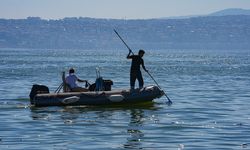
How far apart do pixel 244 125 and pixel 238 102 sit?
8.06 meters

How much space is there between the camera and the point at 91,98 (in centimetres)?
2450

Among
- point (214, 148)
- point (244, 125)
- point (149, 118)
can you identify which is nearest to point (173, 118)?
point (149, 118)

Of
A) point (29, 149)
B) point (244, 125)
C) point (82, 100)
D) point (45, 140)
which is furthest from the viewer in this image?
point (82, 100)

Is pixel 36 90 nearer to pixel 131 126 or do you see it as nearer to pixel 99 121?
pixel 99 121

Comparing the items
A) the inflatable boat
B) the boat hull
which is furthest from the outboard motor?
the boat hull

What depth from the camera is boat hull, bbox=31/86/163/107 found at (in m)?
24.3

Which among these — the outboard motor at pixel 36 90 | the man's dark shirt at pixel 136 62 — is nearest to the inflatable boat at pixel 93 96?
the outboard motor at pixel 36 90

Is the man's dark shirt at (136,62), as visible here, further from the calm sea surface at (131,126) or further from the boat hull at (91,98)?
the calm sea surface at (131,126)

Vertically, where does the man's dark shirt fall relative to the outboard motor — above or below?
above

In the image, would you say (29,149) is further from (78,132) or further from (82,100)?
(82,100)

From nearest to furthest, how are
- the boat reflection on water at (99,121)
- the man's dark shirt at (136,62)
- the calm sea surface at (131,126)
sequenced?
the calm sea surface at (131,126) → the boat reflection on water at (99,121) → the man's dark shirt at (136,62)

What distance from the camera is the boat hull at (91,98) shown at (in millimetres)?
24297

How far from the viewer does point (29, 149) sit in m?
16.2

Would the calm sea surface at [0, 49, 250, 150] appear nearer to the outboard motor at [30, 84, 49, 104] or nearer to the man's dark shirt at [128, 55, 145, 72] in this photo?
the outboard motor at [30, 84, 49, 104]
